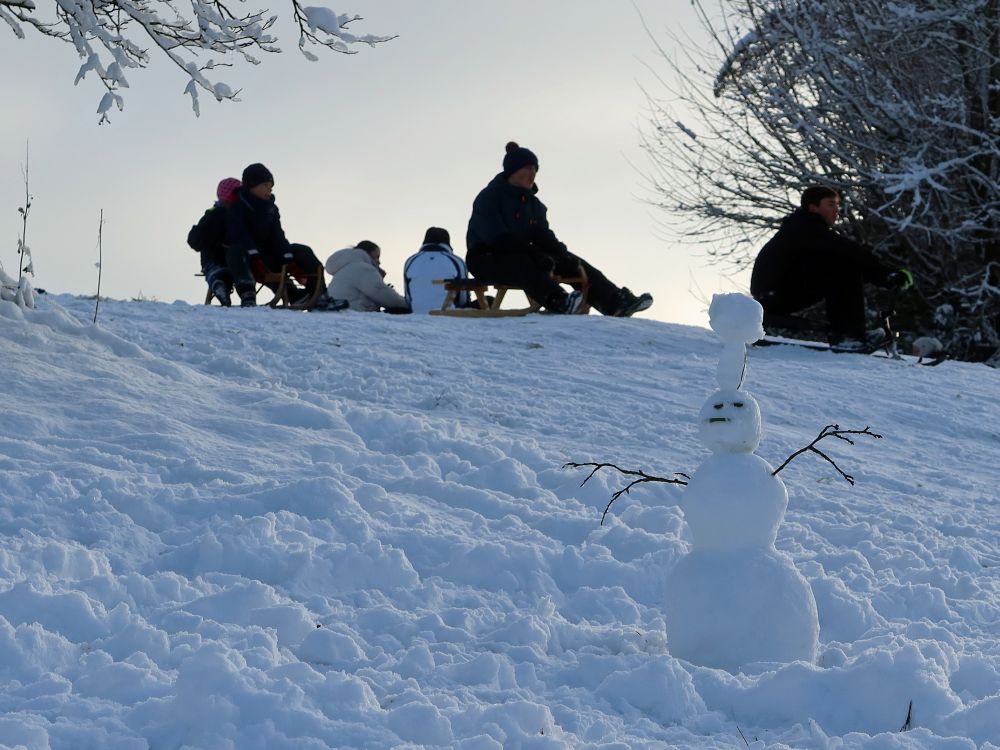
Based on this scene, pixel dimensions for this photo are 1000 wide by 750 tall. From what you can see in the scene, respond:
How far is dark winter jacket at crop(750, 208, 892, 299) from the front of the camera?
9.80 m

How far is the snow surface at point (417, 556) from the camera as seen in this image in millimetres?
2779

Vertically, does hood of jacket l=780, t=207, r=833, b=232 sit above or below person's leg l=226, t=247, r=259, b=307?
above

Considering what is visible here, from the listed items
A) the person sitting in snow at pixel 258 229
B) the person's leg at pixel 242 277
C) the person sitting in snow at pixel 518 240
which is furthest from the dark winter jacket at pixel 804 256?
the person's leg at pixel 242 277

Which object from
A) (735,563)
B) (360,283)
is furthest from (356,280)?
(735,563)

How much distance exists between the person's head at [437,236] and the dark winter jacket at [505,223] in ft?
3.01

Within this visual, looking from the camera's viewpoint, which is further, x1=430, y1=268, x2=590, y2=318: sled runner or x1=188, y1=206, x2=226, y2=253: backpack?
x1=188, y1=206, x2=226, y2=253: backpack

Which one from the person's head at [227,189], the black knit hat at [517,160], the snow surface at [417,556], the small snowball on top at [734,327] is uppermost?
the black knit hat at [517,160]

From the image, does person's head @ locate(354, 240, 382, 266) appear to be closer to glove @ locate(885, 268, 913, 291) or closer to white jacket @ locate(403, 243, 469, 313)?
white jacket @ locate(403, 243, 469, 313)

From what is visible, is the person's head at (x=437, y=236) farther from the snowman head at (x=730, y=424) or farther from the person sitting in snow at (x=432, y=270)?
the snowman head at (x=730, y=424)

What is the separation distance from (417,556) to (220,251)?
319 inches

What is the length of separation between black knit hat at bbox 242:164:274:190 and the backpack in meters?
0.38

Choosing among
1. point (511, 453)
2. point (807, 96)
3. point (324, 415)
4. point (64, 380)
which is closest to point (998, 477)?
point (511, 453)

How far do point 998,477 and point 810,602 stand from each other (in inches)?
154

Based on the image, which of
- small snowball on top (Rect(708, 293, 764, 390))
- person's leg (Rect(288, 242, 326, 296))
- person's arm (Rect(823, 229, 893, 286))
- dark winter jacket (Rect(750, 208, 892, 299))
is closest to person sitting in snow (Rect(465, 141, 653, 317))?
dark winter jacket (Rect(750, 208, 892, 299))
